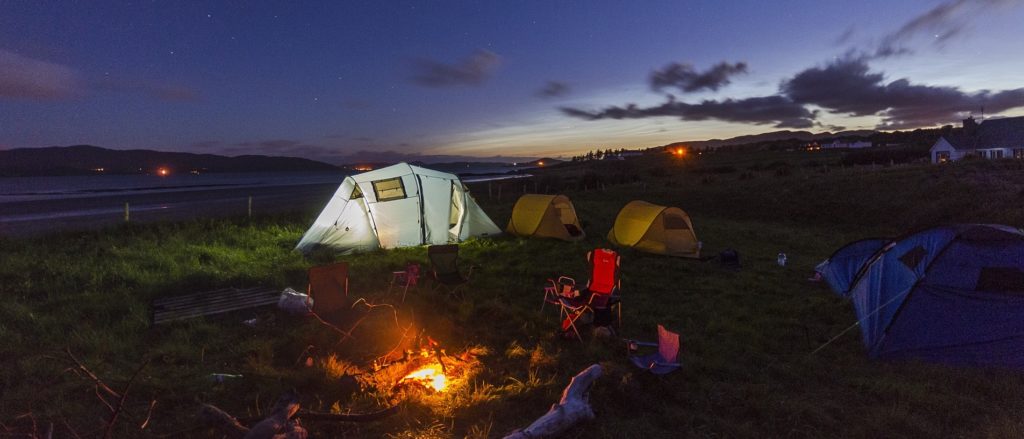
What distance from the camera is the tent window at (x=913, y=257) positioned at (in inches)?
229

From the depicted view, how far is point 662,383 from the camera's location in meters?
4.58

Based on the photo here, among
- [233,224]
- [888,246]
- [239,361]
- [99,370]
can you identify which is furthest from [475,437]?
[233,224]

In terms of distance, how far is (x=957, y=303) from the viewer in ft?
17.4

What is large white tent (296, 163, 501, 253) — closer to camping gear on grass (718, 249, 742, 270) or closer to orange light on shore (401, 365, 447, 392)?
camping gear on grass (718, 249, 742, 270)

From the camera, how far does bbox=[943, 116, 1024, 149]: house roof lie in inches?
1436

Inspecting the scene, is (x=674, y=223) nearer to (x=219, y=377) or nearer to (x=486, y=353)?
(x=486, y=353)

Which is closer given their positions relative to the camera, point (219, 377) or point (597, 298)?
point (219, 377)

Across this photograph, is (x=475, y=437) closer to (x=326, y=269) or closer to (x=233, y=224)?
(x=326, y=269)

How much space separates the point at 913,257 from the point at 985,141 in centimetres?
4728

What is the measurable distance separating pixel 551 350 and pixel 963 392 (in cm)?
395

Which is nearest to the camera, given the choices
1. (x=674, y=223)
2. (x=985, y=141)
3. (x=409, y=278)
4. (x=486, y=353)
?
(x=486, y=353)

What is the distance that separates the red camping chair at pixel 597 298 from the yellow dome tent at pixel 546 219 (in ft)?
20.0

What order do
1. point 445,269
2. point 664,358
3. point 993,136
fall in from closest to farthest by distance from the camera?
1. point 664,358
2. point 445,269
3. point 993,136

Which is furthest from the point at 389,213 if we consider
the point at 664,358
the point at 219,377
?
the point at 664,358
